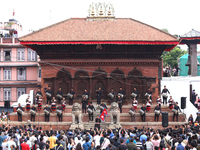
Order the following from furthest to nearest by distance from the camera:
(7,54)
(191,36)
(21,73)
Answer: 1. (7,54)
2. (21,73)
3. (191,36)

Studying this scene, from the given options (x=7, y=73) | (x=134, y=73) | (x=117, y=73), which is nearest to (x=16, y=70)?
(x=7, y=73)

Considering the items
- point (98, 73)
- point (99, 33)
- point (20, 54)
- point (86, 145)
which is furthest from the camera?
point (20, 54)

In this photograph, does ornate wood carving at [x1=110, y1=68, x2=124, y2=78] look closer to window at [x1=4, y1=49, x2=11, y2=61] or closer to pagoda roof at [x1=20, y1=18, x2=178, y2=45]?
pagoda roof at [x1=20, y1=18, x2=178, y2=45]

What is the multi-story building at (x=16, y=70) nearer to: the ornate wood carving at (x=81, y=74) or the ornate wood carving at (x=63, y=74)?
the ornate wood carving at (x=63, y=74)

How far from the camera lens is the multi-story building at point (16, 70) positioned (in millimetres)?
40625

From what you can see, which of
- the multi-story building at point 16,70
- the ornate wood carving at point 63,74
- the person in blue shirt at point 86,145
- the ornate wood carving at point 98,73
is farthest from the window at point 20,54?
the person in blue shirt at point 86,145

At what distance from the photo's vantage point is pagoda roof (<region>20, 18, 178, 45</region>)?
100 feet

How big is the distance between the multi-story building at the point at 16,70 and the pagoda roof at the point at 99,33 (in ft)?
30.1

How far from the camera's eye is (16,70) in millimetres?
41125

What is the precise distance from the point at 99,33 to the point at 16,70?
48.5 feet

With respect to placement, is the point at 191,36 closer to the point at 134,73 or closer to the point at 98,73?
the point at 134,73

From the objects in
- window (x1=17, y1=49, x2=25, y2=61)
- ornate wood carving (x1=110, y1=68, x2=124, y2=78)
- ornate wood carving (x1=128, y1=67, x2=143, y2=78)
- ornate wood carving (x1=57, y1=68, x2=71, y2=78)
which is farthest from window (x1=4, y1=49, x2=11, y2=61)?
ornate wood carving (x1=128, y1=67, x2=143, y2=78)

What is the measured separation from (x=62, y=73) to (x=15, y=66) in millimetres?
11551

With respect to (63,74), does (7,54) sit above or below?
above
